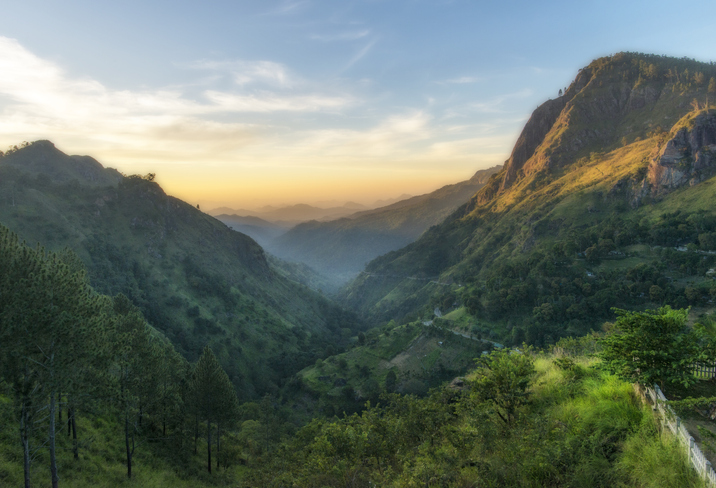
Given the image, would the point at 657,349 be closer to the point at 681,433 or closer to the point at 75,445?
the point at 681,433

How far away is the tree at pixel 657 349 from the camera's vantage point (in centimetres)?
1098

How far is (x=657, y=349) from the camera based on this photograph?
11.3 metres

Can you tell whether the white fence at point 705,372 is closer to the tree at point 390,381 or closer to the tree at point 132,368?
the tree at point 132,368

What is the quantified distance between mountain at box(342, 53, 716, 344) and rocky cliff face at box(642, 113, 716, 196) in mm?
331

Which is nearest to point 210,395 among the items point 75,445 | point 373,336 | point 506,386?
point 75,445

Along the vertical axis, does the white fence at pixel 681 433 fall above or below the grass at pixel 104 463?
above

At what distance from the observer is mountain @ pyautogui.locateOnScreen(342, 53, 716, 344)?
85.6m

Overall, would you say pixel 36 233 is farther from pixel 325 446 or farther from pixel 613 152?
pixel 613 152

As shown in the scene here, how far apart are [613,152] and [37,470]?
742 feet

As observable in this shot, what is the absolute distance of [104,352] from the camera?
63.8ft

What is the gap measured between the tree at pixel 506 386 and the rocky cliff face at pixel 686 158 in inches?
5608

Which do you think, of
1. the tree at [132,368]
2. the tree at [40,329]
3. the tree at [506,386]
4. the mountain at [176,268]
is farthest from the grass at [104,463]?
the mountain at [176,268]

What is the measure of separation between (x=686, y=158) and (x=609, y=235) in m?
41.7

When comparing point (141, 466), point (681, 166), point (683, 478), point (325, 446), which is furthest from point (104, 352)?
point (681, 166)
